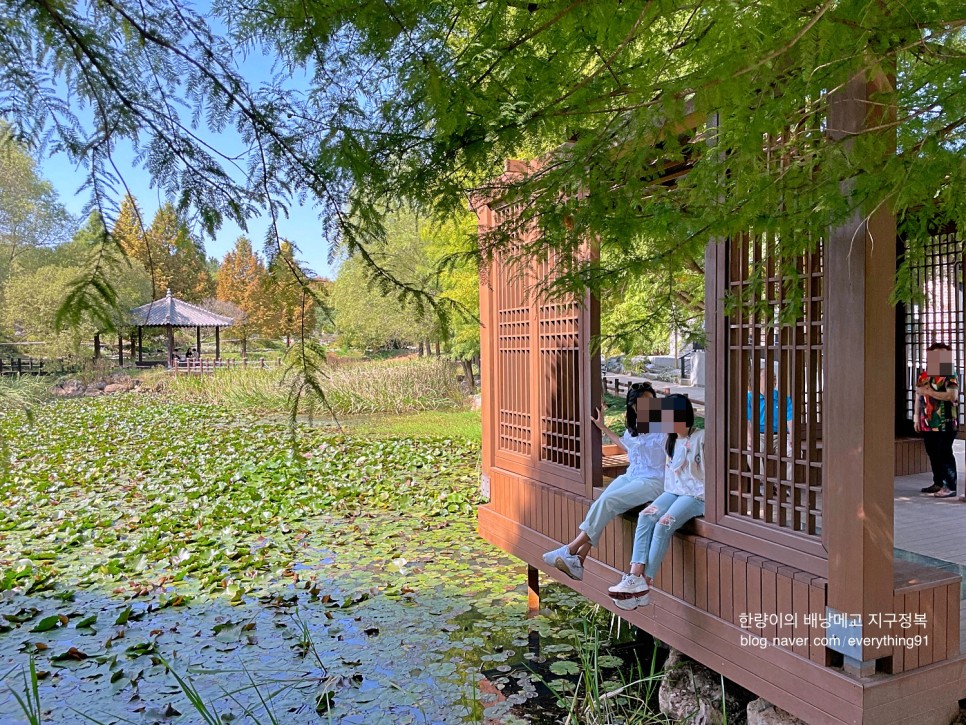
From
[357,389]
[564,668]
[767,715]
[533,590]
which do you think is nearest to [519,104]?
[767,715]

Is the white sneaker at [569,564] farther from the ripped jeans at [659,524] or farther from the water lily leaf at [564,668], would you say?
the water lily leaf at [564,668]

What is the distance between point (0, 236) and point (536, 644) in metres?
23.3

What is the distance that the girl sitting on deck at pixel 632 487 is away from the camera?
4.12m

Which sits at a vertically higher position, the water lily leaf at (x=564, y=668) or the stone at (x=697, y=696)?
the stone at (x=697, y=696)

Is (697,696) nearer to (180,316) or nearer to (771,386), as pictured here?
(771,386)

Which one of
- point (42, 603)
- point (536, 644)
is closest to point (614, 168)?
point (536, 644)

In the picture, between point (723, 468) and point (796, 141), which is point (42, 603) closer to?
point (723, 468)

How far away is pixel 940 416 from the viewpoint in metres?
5.44

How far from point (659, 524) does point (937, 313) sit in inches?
192

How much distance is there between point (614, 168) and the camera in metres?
2.79

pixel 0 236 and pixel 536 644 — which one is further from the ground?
pixel 0 236

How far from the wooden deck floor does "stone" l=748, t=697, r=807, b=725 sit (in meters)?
0.78

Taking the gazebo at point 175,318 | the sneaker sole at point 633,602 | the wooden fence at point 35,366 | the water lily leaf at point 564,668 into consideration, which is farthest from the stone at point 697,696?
the gazebo at point 175,318

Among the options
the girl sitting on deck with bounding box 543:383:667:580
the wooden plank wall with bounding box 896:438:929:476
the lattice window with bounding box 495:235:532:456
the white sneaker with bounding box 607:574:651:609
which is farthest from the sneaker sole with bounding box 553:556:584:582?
the wooden plank wall with bounding box 896:438:929:476
